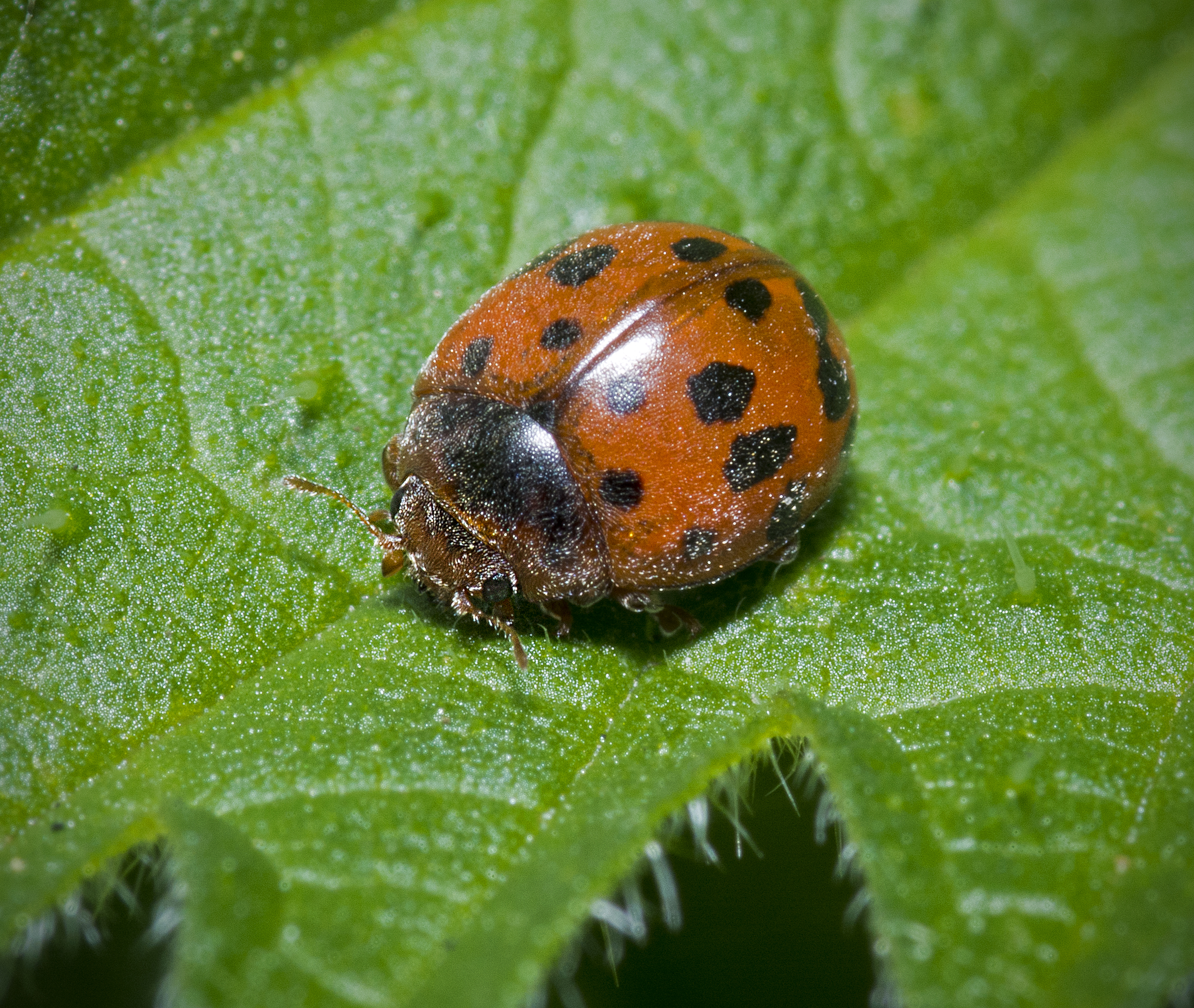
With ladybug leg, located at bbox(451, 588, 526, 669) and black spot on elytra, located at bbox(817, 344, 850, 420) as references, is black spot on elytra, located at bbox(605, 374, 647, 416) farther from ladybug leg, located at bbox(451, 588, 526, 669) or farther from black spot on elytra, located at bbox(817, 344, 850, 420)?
ladybug leg, located at bbox(451, 588, 526, 669)

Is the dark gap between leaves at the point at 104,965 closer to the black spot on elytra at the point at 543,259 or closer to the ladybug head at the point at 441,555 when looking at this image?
the ladybug head at the point at 441,555

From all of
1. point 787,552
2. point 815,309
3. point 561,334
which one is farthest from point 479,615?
point 815,309

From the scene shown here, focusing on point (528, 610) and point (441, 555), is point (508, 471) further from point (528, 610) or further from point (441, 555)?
point (528, 610)

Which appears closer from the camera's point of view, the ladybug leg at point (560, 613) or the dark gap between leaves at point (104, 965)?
the dark gap between leaves at point (104, 965)

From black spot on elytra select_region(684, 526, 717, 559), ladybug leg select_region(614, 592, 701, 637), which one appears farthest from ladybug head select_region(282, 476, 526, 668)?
black spot on elytra select_region(684, 526, 717, 559)

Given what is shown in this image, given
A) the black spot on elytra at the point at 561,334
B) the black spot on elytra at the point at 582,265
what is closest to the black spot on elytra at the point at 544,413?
the black spot on elytra at the point at 561,334

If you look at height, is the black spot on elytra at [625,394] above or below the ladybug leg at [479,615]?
above
